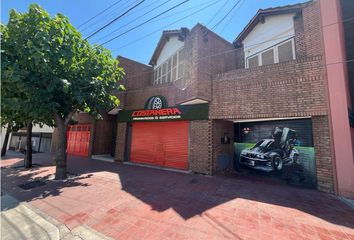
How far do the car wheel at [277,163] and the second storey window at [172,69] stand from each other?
701 centimetres

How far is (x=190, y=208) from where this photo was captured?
5.07m

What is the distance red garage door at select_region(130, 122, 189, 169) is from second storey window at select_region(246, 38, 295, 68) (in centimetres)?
565

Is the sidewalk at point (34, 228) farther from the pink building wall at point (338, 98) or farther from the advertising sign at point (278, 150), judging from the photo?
the advertising sign at point (278, 150)

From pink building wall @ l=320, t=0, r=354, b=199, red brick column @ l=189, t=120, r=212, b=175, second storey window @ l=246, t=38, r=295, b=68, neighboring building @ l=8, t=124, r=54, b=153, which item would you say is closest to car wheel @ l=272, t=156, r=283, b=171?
pink building wall @ l=320, t=0, r=354, b=199

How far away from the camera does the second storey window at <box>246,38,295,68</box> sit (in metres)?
8.82

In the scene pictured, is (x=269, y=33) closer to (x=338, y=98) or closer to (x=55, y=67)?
(x=338, y=98)

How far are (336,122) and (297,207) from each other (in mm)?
3642

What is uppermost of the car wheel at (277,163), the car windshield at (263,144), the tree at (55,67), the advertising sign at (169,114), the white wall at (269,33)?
the white wall at (269,33)

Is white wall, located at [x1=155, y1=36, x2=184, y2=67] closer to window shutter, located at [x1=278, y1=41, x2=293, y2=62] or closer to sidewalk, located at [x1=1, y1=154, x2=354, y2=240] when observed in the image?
window shutter, located at [x1=278, y1=41, x2=293, y2=62]

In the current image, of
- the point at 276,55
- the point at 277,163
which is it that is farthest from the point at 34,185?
the point at 276,55

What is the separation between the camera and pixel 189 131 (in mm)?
10281

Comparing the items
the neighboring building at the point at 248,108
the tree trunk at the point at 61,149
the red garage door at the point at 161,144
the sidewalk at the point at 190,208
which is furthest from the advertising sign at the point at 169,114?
the tree trunk at the point at 61,149

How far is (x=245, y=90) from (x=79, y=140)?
16.5 metres

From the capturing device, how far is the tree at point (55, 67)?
6.67 meters
